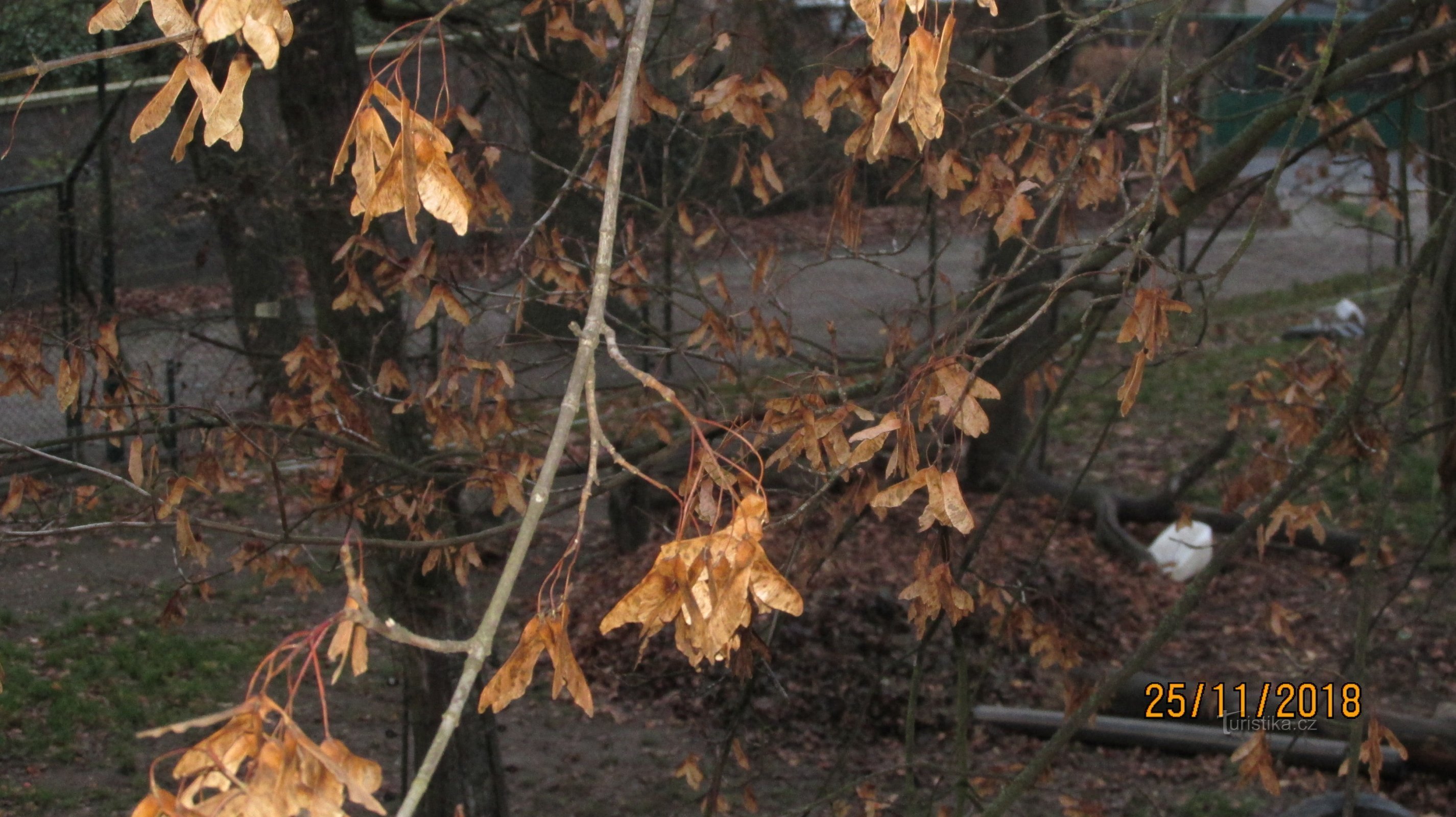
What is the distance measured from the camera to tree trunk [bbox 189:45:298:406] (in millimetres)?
6962

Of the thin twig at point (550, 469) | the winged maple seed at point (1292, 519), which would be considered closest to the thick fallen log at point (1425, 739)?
the winged maple seed at point (1292, 519)

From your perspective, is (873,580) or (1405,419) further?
(873,580)

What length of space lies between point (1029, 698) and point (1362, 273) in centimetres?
1291

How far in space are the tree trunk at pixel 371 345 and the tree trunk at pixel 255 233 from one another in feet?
1.97

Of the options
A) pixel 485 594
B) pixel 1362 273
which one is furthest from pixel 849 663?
pixel 1362 273

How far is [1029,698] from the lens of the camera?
738 cm

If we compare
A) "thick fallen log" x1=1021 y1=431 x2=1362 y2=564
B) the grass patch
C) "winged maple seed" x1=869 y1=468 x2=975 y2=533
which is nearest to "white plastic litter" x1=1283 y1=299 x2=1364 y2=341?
"thick fallen log" x1=1021 y1=431 x2=1362 y2=564

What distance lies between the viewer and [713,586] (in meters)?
1.92

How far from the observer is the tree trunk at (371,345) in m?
5.28

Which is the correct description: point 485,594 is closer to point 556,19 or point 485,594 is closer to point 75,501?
point 75,501

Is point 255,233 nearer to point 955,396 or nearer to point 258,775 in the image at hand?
point 955,396

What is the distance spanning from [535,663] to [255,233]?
7390 millimetres

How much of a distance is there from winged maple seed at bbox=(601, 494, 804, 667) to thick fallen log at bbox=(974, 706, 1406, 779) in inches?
185
